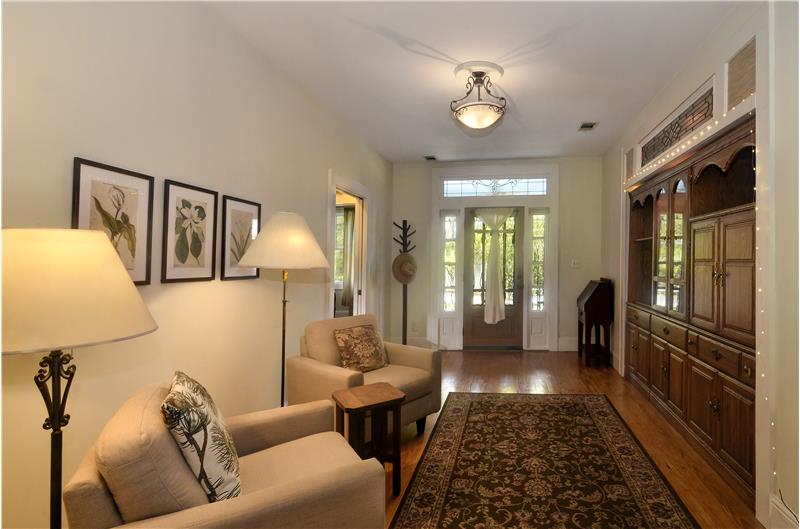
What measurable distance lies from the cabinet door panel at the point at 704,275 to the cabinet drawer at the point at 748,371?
0.40 m

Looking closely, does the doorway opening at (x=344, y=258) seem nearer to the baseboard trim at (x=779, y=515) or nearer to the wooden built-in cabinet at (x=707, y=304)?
the wooden built-in cabinet at (x=707, y=304)

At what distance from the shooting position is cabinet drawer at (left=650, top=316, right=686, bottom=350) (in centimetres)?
316

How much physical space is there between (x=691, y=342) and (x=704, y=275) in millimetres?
493

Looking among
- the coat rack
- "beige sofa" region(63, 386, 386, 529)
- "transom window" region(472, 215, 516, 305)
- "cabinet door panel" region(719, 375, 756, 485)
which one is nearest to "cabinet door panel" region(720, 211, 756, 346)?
"cabinet door panel" region(719, 375, 756, 485)

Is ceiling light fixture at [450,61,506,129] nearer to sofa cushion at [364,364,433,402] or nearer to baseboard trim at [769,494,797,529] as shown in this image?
sofa cushion at [364,364,433,402]

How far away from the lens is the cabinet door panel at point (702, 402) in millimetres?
2680

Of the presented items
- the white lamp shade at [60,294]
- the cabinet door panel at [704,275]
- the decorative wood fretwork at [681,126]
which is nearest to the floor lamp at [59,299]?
the white lamp shade at [60,294]

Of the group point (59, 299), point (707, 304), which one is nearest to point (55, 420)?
point (59, 299)

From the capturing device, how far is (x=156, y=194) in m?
2.18

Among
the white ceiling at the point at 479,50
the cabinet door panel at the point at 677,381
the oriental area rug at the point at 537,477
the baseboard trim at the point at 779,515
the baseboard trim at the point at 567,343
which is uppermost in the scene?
the white ceiling at the point at 479,50

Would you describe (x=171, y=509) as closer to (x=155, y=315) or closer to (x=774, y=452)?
(x=155, y=315)

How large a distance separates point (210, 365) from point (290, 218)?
103 centimetres

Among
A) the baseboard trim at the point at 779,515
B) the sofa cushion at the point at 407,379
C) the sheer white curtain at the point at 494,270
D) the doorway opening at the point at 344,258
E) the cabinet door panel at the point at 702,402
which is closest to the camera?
the baseboard trim at the point at 779,515

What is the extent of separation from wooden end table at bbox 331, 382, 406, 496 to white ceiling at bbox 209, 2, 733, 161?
224 cm
